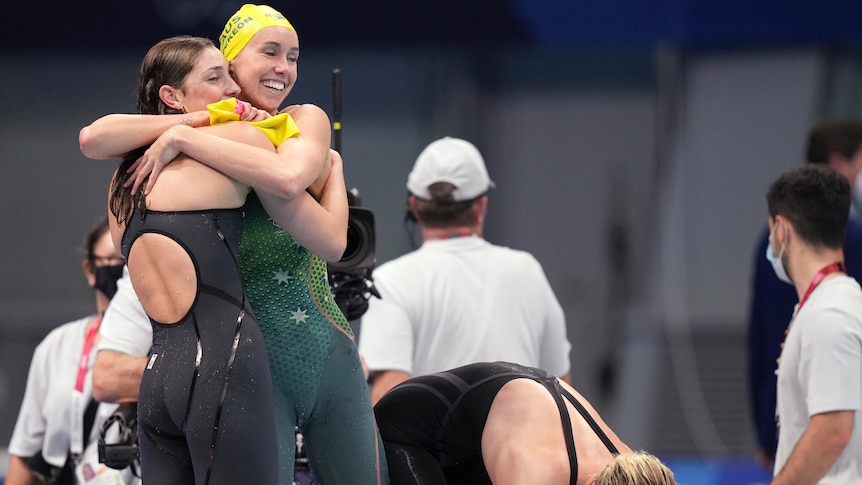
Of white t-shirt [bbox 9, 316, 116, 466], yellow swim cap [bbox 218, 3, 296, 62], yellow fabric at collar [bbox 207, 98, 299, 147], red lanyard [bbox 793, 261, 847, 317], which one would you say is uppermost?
yellow swim cap [bbox 218, 3, 296, 62]

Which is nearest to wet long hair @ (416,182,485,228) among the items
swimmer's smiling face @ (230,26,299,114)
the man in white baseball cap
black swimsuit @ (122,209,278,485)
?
the man in white baseball cap

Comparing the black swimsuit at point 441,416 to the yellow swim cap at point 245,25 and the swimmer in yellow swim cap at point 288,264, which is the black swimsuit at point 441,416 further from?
the yellow swim cap at point 245,25

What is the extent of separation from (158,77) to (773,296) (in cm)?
277

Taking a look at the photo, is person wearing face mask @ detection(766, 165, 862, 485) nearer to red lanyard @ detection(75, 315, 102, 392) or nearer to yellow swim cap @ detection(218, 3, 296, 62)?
yellow swim cap @ detection(218, 3, 296, 62)

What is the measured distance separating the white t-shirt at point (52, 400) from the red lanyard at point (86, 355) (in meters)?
0.01

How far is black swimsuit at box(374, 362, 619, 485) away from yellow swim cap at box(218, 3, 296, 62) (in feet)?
3.07

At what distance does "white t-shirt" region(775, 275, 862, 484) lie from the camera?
332 centimetres

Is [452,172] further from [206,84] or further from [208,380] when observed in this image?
[208,380]

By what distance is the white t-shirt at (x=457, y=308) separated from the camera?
3.99 metres

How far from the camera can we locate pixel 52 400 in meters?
3.87

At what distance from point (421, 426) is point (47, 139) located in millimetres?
8508

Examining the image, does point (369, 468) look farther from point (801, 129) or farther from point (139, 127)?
point (801, 129)

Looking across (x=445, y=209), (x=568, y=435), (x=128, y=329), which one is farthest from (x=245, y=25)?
(x=445, y=209)

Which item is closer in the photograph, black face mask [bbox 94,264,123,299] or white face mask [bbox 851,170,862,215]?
black face mask [bbox 94,264,123,299]
